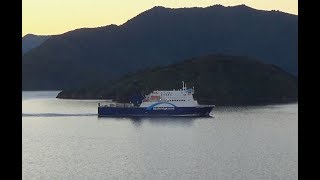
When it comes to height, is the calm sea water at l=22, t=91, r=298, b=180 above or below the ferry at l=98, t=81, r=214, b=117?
below

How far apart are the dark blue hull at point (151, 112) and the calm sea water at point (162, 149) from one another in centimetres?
294

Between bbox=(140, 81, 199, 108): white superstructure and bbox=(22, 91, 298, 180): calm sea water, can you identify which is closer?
bbox=(22, 91, 298, 180): calm sea water

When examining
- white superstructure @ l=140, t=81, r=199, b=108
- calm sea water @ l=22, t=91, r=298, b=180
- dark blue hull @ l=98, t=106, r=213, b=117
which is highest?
white superstructure @ l=140, t=81, r=199, b=108

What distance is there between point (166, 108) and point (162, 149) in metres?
47.2

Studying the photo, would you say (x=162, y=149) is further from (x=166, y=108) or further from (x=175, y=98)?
(x=175, y=98)

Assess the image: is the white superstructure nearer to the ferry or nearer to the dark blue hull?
the ferry

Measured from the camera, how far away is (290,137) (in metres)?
75.9

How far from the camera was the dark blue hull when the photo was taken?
109750 millimetres

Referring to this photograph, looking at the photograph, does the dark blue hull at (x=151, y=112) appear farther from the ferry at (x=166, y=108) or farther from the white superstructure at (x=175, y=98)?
the white superstructure at (x=175, y=98)

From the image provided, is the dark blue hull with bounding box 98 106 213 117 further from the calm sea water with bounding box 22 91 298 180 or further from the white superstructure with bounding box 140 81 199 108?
the calm sea water with bounding box 22 91 298 180

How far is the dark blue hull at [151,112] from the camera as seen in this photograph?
10975 cm

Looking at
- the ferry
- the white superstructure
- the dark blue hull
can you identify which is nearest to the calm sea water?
the dark blue hull
